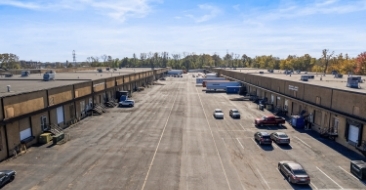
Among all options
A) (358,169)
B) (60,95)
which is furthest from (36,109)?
(358,169)

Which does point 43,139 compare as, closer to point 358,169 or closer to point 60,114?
point 60,114

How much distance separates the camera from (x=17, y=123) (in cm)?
2738

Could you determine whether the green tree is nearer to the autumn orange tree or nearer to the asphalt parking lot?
the asphalt parking lot

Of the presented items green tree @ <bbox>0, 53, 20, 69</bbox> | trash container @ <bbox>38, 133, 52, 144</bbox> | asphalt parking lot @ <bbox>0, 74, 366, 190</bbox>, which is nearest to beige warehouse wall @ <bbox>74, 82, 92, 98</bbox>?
asphalt parking lot @ <bbox>0, 74, 366, 190</bbox>

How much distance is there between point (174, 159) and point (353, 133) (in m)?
19.1

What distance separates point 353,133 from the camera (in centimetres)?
2812

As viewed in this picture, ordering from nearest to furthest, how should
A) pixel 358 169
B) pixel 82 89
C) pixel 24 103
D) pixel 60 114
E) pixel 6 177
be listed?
pixel 6 177, pixel 358 169, pixel 24 103, pixel 60 114, pixel 82 89

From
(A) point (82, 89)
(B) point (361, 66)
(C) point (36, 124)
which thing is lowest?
(C) point (36, 124)

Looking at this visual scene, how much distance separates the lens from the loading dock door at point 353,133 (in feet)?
90.6

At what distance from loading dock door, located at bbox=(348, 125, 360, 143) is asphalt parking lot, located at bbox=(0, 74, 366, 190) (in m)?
1.88

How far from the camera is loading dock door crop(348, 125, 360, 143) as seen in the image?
1087 inches

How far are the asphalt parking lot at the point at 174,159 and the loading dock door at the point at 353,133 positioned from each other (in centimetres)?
188

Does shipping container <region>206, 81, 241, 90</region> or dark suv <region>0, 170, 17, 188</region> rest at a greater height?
shipping container <region>206, 81, 241, 90</region>

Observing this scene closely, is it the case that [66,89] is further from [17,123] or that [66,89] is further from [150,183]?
[150,183]
